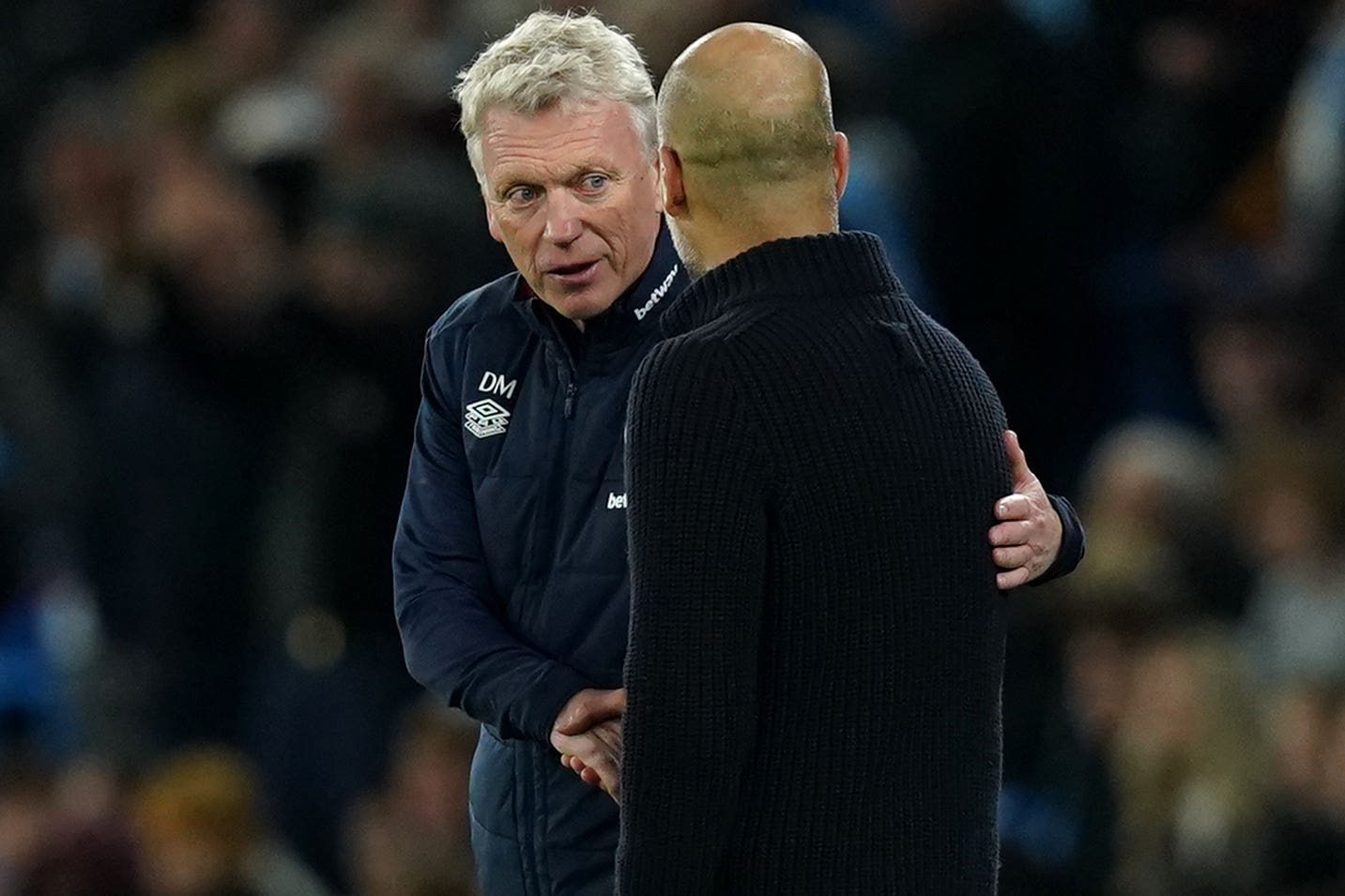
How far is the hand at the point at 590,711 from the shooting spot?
2.52 meters

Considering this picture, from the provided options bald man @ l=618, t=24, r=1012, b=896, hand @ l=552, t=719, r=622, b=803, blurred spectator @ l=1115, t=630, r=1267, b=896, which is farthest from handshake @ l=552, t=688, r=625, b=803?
blurred spectator @ l=1115, t=630, r=1267, b=896

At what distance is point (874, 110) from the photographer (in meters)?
6.22

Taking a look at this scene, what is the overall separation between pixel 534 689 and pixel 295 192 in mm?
4266

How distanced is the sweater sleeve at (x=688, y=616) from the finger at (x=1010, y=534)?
251mm

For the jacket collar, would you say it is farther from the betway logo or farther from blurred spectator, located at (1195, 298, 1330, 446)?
blurred spectator, located at (1195, 298, 1330, 446)

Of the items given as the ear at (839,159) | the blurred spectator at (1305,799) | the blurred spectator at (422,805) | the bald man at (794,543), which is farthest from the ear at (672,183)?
the blurred spectator at (422,805)

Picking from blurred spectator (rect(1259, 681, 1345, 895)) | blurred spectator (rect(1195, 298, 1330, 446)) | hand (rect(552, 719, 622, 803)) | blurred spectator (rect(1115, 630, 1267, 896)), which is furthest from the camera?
blurred spectator (rect(1195, 298, 1330, 446))

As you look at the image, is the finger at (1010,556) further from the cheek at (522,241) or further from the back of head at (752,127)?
the cheek at (522,241)

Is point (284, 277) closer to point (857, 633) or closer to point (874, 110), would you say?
point (874, 110)

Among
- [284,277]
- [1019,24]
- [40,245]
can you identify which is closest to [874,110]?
[1019,24]

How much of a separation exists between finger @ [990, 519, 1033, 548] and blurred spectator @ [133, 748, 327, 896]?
10.8 ft

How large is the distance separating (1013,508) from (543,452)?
0.55 m

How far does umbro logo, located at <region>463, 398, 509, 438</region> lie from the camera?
107 inches

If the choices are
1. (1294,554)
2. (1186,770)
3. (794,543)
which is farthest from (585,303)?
(1294,554)
